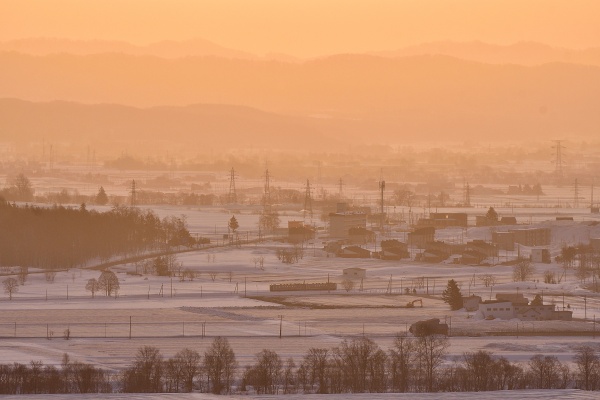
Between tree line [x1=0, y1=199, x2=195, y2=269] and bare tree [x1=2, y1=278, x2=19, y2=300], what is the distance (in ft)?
11.2

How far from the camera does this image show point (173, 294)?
24.3 metres

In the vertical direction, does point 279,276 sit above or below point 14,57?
below

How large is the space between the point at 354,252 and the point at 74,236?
19.2 feet

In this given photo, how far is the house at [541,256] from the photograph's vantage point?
30219mm

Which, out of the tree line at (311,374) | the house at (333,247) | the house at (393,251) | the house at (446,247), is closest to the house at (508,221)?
the house at (446,247)

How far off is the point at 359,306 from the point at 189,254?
893 cm

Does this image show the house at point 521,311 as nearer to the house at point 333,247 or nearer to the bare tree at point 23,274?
the bare tree at point 23,274

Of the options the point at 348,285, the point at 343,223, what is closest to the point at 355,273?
the point at 348,285

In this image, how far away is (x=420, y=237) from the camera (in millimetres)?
33688

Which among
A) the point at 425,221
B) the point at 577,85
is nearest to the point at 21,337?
the point at 425,221

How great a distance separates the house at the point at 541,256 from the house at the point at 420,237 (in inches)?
133

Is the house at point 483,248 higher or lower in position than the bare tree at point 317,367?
Result: higher

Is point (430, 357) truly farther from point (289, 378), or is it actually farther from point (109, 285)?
point (109, 285)

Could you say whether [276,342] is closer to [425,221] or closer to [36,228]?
[36,228]
